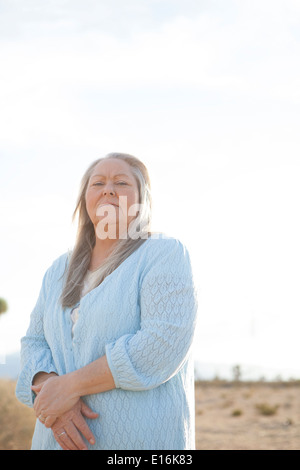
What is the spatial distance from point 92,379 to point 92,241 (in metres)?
0.97

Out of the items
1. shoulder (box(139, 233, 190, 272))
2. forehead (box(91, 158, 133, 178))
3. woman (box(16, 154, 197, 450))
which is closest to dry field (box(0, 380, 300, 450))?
woman (box(16, 154, 197, 450))

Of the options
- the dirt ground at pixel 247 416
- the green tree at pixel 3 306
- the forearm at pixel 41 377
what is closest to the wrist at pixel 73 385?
the forearm at pixel 41 377

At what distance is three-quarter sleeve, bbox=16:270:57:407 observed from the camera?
283 cm

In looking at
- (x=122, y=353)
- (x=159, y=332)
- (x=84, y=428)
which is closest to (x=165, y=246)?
(x=159, y=332)

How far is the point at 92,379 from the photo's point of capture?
254cm

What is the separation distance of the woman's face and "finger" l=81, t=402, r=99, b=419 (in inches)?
37.0

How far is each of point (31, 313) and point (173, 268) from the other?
1.01 meters

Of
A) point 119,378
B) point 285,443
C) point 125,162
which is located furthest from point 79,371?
point 285,443

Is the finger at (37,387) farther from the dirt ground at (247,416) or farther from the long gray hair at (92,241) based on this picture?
the dirt ground at (247,416)

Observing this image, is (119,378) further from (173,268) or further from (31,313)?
(31,313)

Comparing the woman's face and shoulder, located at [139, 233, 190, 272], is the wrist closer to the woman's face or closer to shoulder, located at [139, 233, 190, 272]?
shoulder, located at [139, 233, 190, 272]

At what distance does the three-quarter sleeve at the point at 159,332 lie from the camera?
8.18ft

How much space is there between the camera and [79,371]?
257 centimetres

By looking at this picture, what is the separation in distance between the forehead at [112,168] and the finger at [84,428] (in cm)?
132
